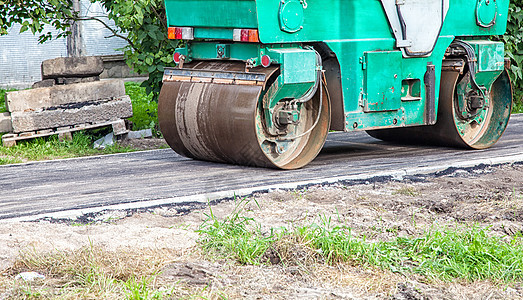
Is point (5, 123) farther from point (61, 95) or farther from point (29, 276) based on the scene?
point (29, 276)

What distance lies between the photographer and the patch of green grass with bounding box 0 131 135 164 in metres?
8.73

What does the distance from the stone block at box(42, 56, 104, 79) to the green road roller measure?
7.63ft

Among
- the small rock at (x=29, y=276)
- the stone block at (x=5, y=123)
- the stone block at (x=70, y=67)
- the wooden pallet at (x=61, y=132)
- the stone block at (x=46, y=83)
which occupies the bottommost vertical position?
the small rock at (x=29, y=276)

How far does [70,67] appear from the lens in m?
9.78

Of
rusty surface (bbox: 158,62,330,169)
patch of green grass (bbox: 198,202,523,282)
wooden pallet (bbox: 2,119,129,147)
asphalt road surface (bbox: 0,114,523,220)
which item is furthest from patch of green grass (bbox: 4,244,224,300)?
wooden pallet (bbox: 2,119,129,147)

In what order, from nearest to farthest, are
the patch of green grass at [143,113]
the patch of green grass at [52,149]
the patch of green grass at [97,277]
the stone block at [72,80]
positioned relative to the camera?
the patch of green grass at [97,277], the patch of green grass at [52,149], the stone block at [72,80], the patch of green grass at [143,113]

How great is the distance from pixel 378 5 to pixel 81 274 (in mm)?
4818

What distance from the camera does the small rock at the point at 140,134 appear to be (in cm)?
1012

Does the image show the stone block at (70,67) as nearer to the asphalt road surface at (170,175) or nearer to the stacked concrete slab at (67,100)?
the stacked concrete slab at (67,100)

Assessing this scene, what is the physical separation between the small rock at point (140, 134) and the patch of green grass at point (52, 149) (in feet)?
1.69

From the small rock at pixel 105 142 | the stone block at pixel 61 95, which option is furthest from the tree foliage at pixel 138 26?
the small rock at pixel 105 142

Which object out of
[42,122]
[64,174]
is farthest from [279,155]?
[42,122]

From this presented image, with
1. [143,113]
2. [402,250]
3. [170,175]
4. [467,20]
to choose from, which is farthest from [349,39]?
[143,113]

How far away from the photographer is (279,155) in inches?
297
